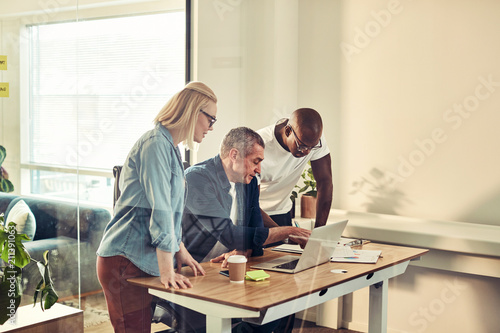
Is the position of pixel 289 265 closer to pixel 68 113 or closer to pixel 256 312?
pixel 256 312

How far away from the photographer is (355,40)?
111 inches

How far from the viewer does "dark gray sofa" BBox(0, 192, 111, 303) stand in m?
1.74

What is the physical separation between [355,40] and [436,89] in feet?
1.55

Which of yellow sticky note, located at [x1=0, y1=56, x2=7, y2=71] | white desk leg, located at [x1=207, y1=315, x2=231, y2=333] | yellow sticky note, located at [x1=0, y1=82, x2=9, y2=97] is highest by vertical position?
yellow sticky note, located at [x1=0, y1=56, x2=7, y2=71]

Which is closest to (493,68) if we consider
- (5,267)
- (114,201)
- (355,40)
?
(355,40)

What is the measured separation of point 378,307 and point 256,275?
0.77 m

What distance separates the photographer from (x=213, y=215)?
1.95 m

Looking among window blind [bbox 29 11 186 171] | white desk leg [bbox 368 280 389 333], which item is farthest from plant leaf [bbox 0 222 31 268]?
white desk leg [bbox 368 280 389 333]

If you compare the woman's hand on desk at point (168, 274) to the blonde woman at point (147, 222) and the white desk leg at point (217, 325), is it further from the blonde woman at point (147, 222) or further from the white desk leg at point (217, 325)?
the white desk leg at point (217, 325)

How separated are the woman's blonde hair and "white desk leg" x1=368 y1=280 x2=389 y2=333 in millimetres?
1020

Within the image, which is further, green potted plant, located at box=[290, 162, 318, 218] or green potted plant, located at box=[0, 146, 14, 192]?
green potted plant, located at box=[290, 162, 318, 218]

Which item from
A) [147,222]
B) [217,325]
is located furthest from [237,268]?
[147,222]

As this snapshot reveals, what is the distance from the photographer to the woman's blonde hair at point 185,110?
1.70m

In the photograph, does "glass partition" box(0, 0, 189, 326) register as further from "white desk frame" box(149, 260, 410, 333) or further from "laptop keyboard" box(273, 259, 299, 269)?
"laptop keyboard" box(273, 259, 299, 269)
